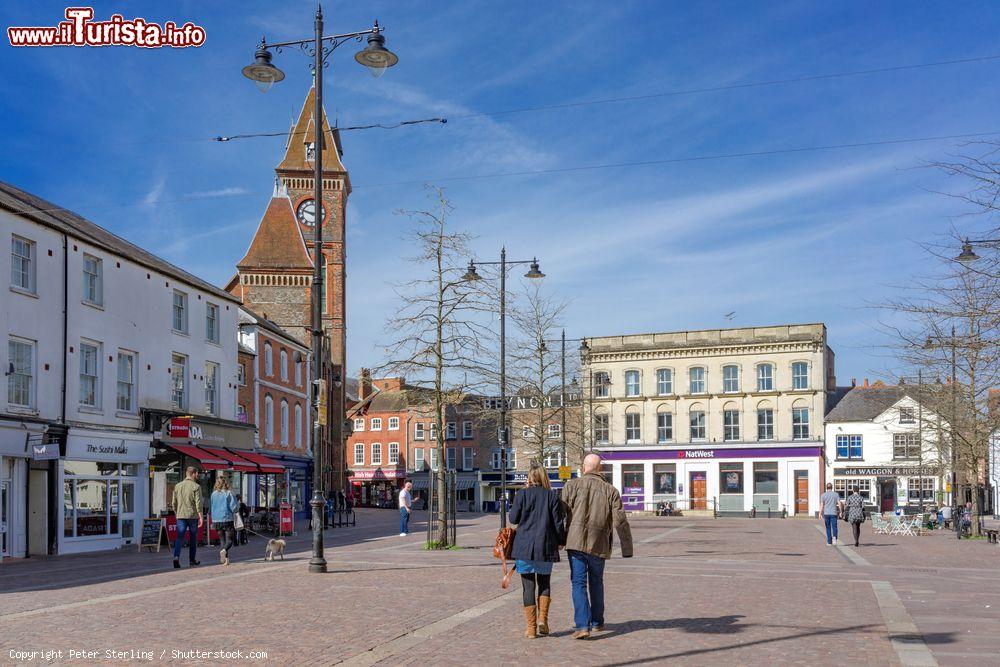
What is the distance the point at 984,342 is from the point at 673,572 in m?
7.35

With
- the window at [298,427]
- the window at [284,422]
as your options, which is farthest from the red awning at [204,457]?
the window at [298,427]

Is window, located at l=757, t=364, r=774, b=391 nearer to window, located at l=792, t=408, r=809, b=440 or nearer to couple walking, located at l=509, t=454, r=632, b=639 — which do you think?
window, located at l=792, t=408, r=809, b=440

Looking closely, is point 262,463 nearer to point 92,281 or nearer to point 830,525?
point 92,281

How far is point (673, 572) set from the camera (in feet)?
63.0

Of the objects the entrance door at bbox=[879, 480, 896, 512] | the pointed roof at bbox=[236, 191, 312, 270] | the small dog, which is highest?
the pointed roof at bbox=[236, 191, 312, 270]

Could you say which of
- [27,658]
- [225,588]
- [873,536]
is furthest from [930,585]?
[873,536]

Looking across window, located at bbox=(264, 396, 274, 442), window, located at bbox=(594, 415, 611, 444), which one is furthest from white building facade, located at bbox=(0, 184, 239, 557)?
window, located at bbox=(594, 415, 611, 444)

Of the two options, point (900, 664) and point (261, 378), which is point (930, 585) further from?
point (261, 378)

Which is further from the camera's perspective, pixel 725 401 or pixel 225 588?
pixel 725 401

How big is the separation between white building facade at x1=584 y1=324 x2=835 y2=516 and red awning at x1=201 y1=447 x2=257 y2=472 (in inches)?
1235

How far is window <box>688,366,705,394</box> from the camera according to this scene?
67.7 m

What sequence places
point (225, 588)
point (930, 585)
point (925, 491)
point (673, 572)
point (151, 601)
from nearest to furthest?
1. point (151, 601)
2. point (225, 588)
3. point (930, 585)
4. point (673, 572)
5. point (925, 491)

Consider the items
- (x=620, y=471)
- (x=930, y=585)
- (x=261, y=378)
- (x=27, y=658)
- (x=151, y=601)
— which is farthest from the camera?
(x=620, y=471)

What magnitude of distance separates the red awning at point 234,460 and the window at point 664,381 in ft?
127
